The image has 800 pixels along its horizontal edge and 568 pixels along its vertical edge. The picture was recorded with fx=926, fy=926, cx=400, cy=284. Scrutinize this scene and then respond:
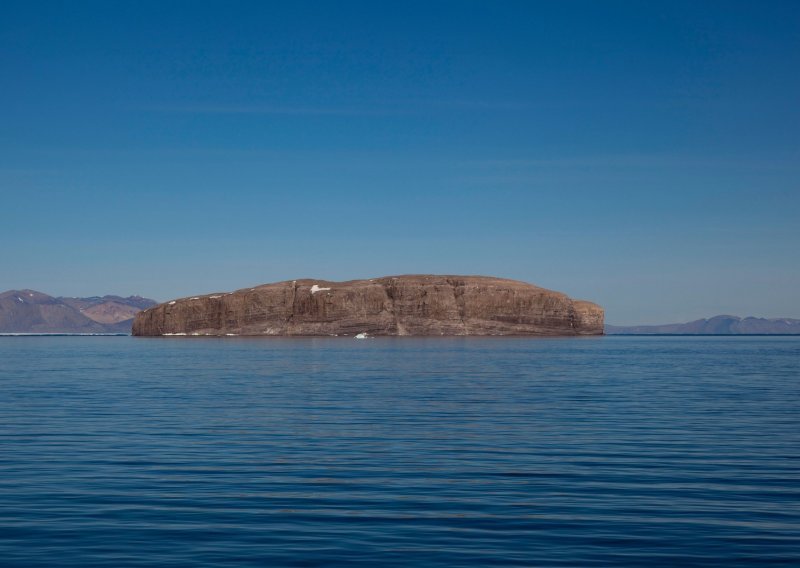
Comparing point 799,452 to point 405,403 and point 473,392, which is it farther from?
point 473,392

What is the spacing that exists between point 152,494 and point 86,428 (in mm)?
14851

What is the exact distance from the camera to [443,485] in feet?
71.1

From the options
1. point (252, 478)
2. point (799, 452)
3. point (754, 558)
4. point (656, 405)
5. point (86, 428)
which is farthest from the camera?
point (656, 405)

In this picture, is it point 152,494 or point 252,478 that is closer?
point 152,494

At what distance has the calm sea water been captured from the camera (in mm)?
15672

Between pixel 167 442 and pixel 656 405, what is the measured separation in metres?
24.7

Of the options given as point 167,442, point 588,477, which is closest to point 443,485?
point 588,477

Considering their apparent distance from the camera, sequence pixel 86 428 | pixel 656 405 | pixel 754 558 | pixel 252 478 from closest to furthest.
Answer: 1. pixel 754 558
2. pixel 252 478
3. pixel 86 428
4. pixel 656 405

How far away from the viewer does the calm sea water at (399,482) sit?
51.4 ft

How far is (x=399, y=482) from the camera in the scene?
2211 cm

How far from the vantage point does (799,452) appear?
27.7 meters

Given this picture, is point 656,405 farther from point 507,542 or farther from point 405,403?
point 507,542

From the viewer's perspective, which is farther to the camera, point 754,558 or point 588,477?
point 588,477

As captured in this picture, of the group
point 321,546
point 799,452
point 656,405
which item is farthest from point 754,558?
point 656,405
